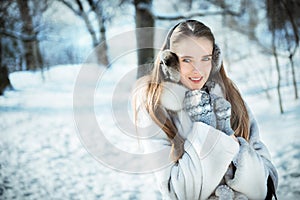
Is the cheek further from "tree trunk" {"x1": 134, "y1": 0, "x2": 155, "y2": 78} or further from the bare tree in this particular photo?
the bare tree

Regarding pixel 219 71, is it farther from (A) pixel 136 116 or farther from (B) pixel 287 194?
(B) pixel 287 194

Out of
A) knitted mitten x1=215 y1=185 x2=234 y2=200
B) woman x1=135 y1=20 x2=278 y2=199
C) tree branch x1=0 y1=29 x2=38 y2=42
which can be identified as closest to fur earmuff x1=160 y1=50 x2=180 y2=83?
woman x1=135 y1=20 x2=278 y2=199

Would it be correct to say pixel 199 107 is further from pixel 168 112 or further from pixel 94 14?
pixel 94 14

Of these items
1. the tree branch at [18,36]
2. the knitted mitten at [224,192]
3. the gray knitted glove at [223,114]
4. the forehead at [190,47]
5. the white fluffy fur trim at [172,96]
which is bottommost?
the knitted mitten at [224,192]

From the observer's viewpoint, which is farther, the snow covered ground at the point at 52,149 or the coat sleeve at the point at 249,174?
the snow covered ground at the point at 52,149

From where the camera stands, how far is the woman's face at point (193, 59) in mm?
1484

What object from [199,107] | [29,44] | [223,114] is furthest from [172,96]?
[29,44]

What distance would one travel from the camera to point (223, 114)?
1.50 m

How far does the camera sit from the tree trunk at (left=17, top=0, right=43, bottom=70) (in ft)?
5.41

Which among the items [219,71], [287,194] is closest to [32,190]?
[219,71]

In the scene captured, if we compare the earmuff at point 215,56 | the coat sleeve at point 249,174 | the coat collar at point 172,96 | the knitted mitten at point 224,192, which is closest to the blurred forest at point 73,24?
the earmuff at point 215,56

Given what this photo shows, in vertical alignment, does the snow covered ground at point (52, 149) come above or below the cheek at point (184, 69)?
below

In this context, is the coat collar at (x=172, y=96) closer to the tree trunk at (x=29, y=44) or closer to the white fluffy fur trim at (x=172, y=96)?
the white fluffy fur trim at (x=172, y=96)

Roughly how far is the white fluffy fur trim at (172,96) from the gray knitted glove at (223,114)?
0.46 feet
